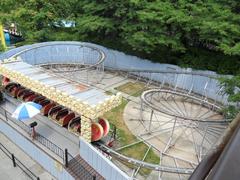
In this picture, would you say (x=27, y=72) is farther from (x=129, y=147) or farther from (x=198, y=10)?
(x=198, y=10)

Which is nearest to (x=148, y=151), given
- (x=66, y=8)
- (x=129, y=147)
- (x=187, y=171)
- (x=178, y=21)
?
(x=129, y=147)

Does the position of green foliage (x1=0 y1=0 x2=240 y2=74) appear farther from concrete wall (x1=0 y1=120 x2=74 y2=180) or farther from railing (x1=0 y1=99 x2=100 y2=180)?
concrete wall (x1=0 y1=120 x2=74 y2=180)

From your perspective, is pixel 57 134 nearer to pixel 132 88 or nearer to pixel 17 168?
pixel 17 168

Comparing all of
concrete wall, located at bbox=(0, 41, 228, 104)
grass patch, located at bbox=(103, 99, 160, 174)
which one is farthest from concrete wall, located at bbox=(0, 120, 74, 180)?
concrete wall, located at bbox=(0, 41, 228, 104)

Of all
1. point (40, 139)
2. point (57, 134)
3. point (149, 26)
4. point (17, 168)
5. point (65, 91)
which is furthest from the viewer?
point (149, 26)

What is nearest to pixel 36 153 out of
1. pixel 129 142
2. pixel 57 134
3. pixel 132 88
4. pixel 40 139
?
pixel 40 139

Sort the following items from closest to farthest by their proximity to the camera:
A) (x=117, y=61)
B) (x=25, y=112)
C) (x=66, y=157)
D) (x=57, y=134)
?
(x=66, y=157) < (x=25, y=112) < (x=57, y=134) < (x=117, y=61)

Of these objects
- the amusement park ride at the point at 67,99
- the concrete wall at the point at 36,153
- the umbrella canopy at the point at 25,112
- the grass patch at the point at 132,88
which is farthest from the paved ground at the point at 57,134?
the grass patch at the point at 132,88
